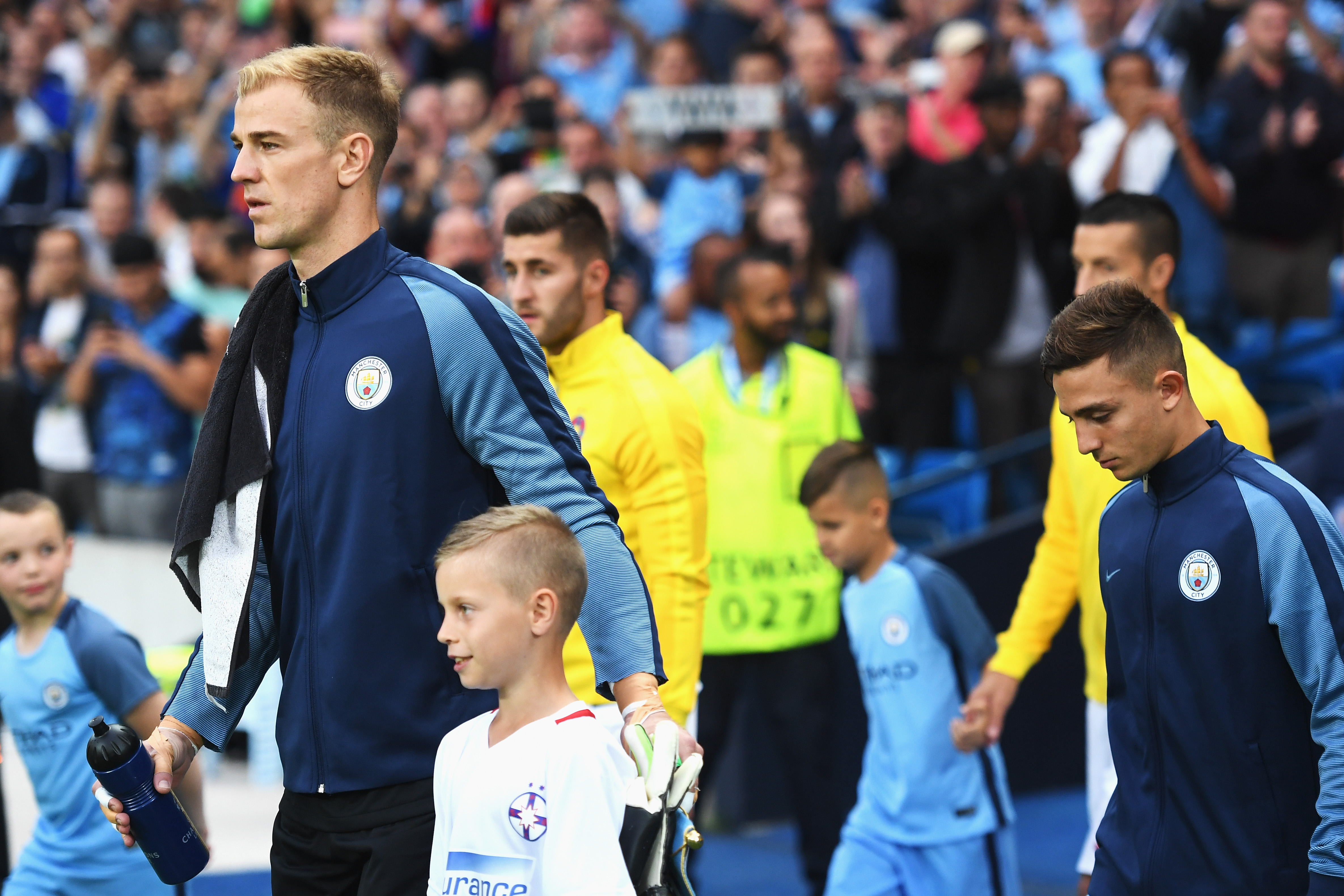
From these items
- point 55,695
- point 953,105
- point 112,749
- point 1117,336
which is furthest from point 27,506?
point 953,105

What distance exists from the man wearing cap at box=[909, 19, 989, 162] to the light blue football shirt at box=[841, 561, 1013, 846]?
3868 millimetres

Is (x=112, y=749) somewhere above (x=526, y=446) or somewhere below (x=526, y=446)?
below

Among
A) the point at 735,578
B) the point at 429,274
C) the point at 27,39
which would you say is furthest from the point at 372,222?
the point at 27,39

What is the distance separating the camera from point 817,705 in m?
6.55

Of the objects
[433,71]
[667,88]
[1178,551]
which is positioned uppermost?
[433,71]

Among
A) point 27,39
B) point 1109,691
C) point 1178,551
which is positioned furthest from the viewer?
point 27,39

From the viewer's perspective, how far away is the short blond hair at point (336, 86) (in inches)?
120

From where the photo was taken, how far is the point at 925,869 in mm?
5180

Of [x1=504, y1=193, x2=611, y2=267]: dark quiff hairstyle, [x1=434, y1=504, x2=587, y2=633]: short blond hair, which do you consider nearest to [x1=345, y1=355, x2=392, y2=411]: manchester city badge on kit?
[x1=434, y1=504, x2=587, y2=633]: short blond hair

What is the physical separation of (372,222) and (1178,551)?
1.72 m

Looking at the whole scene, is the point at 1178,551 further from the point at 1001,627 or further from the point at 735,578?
the point at 1001,627

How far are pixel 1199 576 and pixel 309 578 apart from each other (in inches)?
68.2

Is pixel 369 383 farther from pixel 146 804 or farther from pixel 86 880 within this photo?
pixel 86 880

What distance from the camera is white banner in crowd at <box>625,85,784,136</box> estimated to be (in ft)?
29.7
